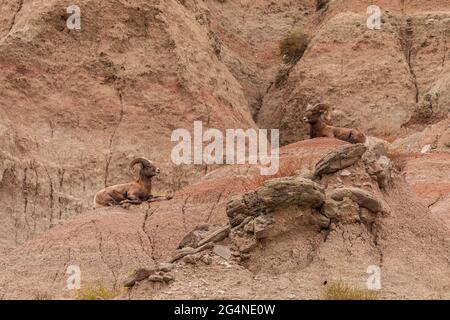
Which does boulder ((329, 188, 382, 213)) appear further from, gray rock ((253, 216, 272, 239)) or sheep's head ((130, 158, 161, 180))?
sheep's head ((130, 158, 161, 180))

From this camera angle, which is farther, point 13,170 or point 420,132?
point 420,132

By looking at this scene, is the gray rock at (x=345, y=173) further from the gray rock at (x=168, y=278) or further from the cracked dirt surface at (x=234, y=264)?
the gray rock at (x=168, y=278)

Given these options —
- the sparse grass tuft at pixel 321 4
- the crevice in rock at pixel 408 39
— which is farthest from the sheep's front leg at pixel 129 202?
the sparse grass tuft at pixel 321 4

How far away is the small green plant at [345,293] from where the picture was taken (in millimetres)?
16250

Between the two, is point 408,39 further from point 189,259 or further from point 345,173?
point 189,259

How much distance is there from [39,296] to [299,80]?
24.8 metres

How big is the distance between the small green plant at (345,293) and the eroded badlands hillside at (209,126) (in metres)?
0.24

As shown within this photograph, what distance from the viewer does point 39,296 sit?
1875 cm

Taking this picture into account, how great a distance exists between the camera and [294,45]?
4509 centimetres

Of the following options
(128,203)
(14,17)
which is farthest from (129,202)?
(14,17)

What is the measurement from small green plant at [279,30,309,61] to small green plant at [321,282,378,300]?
2874 cm

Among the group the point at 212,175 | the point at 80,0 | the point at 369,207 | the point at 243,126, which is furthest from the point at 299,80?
the point at 369,207
